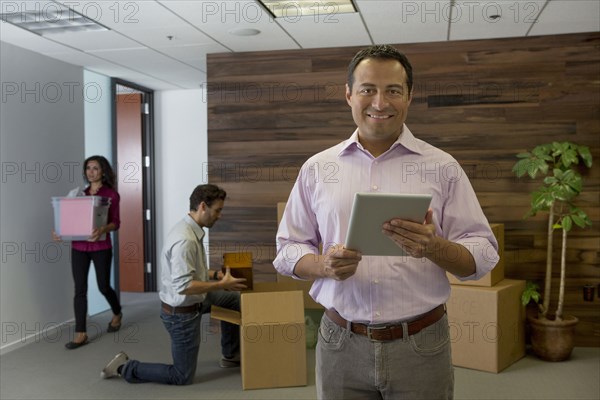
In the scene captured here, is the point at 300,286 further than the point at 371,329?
Yes

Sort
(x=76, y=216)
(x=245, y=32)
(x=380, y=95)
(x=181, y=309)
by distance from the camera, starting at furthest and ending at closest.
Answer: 1. (x=76, y=216)
2. (x=245, y=32)
3. (x=181, y=309)
4. (x=380, y=95)

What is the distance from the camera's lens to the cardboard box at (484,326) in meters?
3.95

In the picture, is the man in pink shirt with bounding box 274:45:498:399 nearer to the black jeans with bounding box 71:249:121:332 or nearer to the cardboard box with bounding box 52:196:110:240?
the cardboard box with bounding box 52:196:110:240

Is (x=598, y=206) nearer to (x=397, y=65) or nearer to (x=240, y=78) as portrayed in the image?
(x=240, y=78)

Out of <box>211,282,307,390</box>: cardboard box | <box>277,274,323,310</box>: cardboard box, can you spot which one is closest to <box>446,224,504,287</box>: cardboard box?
<box>277,274,323,310</box>: cardboard box

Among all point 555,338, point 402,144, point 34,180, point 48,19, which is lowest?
point 555,338

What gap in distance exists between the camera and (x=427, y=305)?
148 centimetres

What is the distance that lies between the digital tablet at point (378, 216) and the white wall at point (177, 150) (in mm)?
5512

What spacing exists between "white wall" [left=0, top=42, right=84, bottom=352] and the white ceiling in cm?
24

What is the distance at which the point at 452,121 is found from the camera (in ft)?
15.2


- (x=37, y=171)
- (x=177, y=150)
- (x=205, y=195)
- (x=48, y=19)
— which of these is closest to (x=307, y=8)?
(x=205, y=195)

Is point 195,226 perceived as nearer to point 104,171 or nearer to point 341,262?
point 104,171

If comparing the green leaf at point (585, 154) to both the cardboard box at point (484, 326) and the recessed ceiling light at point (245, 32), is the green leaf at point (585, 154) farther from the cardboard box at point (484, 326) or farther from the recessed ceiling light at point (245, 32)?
the recessed ceiling light at point (245, 32)

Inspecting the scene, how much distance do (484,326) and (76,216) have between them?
3.05 metres
